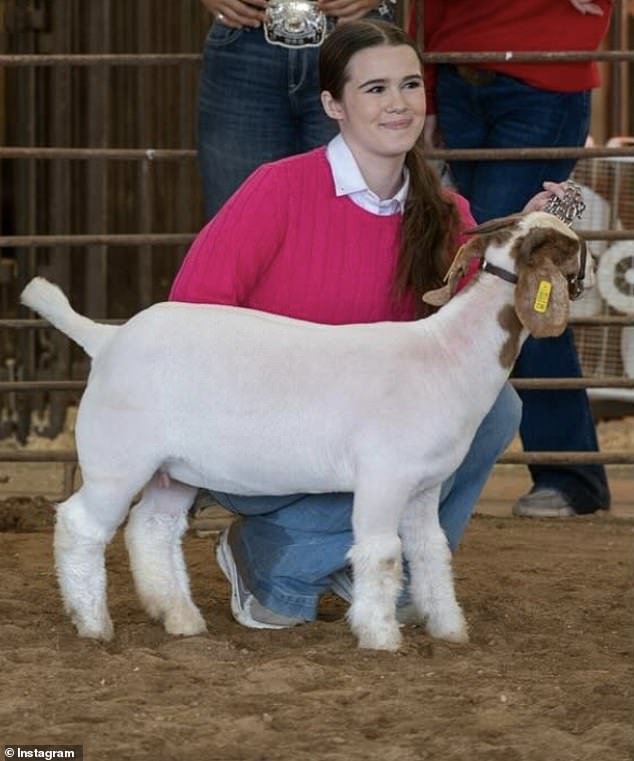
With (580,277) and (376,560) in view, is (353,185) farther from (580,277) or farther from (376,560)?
(376,560)

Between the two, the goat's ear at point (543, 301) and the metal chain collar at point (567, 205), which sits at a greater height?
the metal chain collar at point (567, 205)

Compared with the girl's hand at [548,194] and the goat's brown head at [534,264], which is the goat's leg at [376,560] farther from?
the girl's hand at [548,194]

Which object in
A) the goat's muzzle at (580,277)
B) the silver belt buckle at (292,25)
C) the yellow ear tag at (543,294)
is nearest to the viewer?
the yellow ear tag at (543,294)

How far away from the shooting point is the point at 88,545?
11.5 ft

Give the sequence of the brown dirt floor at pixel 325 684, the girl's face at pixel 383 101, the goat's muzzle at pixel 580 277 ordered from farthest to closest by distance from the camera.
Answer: the girl's face at pixel 383 101
the goat's muzzle at pixel 580 277
the brown dirt floor at pixel 325 684

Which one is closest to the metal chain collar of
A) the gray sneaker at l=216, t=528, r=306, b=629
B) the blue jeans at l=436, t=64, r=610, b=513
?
the gray sneaker at l=216, t=528, r=306, b=629

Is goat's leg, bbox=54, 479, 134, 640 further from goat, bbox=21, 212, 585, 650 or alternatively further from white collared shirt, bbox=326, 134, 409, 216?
white collared shirt, bbox=326, 134, 409, 216

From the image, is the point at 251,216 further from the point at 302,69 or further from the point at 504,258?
the point at 302,69

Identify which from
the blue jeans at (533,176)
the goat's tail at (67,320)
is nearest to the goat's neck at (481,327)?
the goat's tail at (67,320)

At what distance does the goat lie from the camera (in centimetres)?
337

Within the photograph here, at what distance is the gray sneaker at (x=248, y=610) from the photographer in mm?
3744

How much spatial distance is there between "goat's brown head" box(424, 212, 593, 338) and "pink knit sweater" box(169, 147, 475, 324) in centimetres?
30

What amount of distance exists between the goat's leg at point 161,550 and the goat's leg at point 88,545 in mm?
132

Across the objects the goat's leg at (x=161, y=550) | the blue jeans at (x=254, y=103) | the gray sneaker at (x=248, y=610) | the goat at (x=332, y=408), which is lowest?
the gray sneaker at (x=248, y=610)
